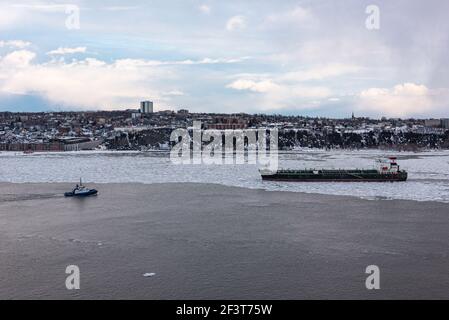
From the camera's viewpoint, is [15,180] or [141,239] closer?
[141,239]

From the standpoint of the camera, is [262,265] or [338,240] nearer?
[262,265]

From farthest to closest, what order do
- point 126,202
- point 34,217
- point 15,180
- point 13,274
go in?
point 15,180, point 126,202, point 34,217, point 13,274

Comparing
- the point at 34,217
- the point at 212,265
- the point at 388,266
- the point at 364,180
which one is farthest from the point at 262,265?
the point at 364,180

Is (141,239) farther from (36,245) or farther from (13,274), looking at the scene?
(13,274)
